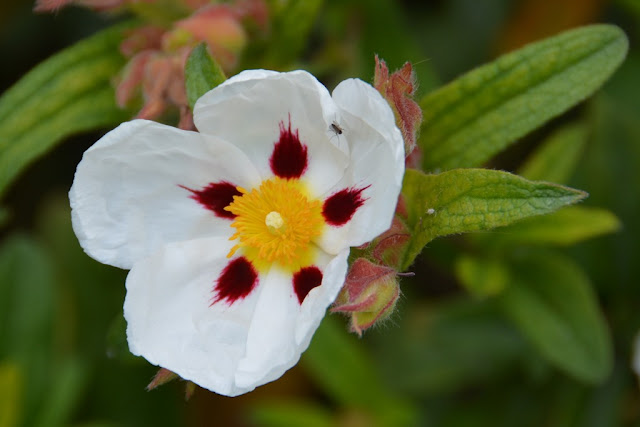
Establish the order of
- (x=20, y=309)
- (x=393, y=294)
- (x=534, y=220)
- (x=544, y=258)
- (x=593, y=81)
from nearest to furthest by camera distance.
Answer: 1. (x=393, y=294)
2. (x=593, y=81)
3. (x=534, y=220)
4. (x=544, y=258)
5. (x=20, y=309)

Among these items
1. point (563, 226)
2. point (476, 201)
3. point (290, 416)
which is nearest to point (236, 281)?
point (476, 201)

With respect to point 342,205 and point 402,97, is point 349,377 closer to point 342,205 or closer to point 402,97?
point 342,205

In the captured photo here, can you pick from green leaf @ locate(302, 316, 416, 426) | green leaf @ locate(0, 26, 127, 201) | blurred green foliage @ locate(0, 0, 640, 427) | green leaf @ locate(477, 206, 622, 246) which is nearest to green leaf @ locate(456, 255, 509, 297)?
blurred green foliage @ locate(0, 0, 640, 427)

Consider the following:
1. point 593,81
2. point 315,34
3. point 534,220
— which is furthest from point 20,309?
point 593,81

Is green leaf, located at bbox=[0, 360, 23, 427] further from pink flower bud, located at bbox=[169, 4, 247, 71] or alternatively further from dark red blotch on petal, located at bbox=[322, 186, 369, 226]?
dark red blotch on petal, located at bbox=[322, 186, 369, 226]

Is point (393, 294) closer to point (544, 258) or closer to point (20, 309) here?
point (544, 258)

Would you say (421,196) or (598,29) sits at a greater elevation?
(598,29)

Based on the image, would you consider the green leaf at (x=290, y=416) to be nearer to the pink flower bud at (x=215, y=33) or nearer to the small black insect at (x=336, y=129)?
the pink flower bud at (x=215, y=33)
